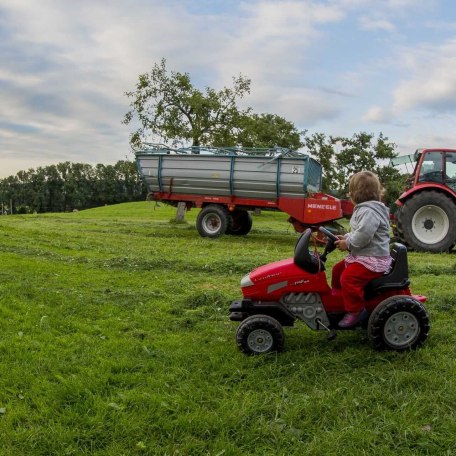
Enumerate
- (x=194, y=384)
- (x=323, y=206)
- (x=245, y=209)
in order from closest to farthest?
(x=194, y=384)
(x=323, y=206)
(x=245, y=209)

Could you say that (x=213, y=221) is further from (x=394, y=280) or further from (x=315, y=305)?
(x=394, y=280)

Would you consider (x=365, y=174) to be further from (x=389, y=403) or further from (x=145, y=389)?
(x=145, y=389)

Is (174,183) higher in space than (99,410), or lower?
higher

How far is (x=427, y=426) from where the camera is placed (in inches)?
130

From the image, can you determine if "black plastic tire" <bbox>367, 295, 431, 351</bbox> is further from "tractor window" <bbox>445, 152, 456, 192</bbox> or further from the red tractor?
"tractor window" <bbox>445, 152, 456, 192</bbox>

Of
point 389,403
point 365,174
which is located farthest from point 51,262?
point 389,403

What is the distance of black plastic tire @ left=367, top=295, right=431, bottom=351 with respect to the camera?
4.47 metres

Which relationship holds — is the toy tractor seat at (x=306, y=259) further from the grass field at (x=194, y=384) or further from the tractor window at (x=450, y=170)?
the tractor window at (x=450, y=170)

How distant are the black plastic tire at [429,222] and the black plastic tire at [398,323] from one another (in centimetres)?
859

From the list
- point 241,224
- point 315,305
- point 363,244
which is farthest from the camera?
point 241,224

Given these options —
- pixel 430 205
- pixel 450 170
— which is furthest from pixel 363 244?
pixel 450 170

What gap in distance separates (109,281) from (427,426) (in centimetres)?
553

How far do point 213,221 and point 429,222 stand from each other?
243 inches

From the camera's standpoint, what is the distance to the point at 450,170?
41.5ft
